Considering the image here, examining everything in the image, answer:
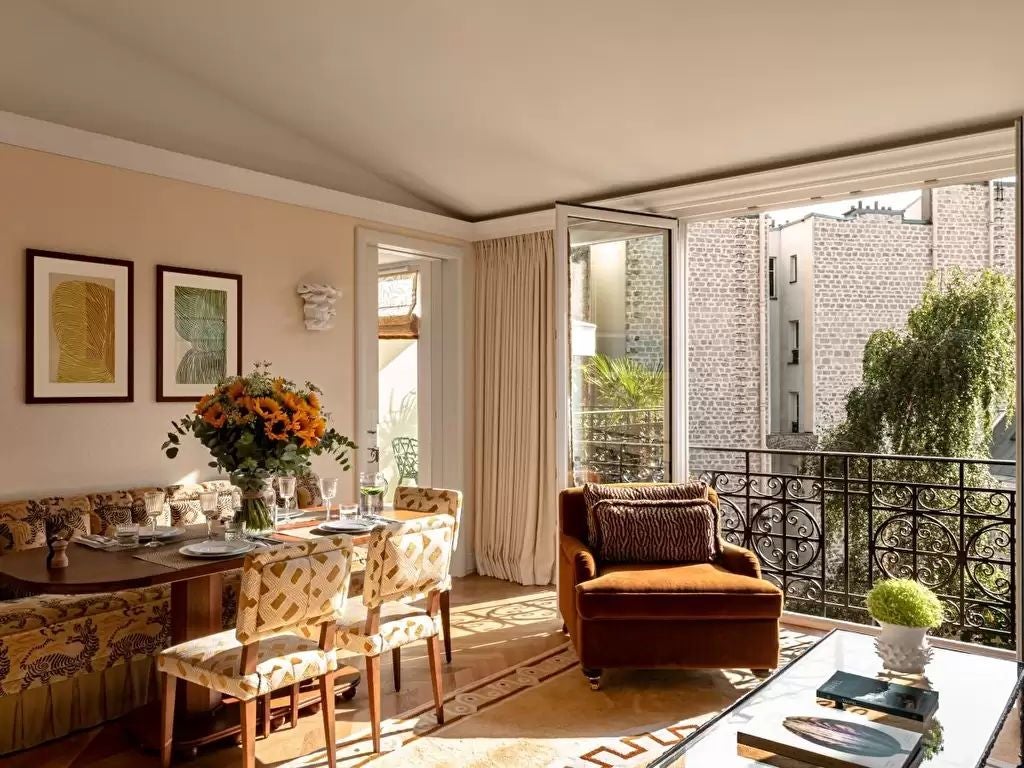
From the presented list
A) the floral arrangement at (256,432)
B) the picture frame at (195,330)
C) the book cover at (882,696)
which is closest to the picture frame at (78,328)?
the picture frame at (195,330)

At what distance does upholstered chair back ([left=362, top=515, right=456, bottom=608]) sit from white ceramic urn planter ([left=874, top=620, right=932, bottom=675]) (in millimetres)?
1623

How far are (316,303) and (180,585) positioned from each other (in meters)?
2.15

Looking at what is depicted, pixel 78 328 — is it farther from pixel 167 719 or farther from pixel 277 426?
pixel 167 719

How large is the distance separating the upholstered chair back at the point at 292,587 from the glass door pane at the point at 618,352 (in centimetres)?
222

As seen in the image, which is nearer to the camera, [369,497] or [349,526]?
[349,526]

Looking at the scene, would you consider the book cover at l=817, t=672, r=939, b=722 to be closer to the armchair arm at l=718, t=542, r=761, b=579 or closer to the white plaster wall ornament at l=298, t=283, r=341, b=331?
the armchair arm at l=718, t=542, r=761, b=579

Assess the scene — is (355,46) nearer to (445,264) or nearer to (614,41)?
(614,41)

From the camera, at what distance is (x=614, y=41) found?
338 centimetres

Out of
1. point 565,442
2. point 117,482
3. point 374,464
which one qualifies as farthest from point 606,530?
point 117,482

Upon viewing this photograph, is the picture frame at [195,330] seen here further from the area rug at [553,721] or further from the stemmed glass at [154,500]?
the area rug at [553,721]

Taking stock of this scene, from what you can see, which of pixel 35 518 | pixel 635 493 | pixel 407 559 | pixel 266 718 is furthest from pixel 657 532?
pixel 35 518

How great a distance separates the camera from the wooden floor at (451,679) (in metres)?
2.88

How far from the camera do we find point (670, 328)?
493 cm

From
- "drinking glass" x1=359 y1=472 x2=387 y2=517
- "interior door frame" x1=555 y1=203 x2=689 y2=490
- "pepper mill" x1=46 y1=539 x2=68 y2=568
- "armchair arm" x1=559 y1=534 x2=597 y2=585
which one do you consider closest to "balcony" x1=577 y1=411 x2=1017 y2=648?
"interior door frame" x1=555 y1=203 x2=689 y2=490
